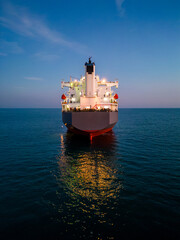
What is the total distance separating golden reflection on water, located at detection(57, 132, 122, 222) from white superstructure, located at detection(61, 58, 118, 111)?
12.9 metres

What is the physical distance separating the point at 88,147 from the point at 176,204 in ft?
53.8

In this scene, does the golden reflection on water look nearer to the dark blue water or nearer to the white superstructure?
the dark blue water

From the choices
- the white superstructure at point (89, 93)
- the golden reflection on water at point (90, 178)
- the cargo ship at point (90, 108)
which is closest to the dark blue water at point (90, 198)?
the golden reflection on water at point (90, 178)

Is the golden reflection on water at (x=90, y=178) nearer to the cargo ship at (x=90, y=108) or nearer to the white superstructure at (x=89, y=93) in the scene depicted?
the cargo ship at (x=90, y=108)

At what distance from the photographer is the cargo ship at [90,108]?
27234 mm

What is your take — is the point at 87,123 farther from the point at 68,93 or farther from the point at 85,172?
the point at 68,93

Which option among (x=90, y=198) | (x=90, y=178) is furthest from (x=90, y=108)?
(x=90, y=198)

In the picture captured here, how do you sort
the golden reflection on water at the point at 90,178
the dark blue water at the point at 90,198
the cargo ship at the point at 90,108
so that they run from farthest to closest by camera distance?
the cargo ship at the point at 90,108, the golden reflection on water at the point at 90,178, the dark blue water at the point at 90,198

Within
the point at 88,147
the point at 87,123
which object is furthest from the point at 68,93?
the point at 88,147

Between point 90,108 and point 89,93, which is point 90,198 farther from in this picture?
point 89,93

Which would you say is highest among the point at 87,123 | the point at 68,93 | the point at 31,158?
the point at 68,93

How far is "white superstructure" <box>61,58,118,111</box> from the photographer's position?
3178cm

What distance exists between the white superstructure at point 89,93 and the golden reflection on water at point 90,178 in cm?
1295

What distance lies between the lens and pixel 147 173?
14852 mm
